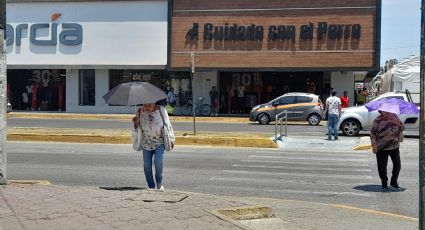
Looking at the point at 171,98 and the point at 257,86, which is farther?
the point at 257,86

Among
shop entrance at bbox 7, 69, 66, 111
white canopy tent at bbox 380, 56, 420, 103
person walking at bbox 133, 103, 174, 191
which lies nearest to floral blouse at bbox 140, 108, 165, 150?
person walking at bbox 133, 103, 174, 191

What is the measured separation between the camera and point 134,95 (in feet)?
28.9

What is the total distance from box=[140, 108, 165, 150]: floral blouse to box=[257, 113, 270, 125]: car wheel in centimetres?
1993

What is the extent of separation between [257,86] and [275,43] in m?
3.29

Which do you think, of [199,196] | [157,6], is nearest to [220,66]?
[157,6]

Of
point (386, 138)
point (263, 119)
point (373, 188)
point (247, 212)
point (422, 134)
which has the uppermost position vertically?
point (422, 134)

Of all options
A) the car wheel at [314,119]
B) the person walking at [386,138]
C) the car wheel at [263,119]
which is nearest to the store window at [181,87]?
the car wheel at [263,119]

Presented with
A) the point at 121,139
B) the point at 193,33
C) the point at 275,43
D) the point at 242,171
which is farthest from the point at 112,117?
the point at 242,171

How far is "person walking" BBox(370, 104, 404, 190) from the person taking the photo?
10.4m

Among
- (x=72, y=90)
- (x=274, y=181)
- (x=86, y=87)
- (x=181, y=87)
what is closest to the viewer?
(x=274, y=181)

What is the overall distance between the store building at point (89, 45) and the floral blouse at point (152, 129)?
1017 inches

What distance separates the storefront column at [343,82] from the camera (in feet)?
110

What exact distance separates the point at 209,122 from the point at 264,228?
23.7 m

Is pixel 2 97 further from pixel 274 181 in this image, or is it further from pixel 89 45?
pixel 89 45
